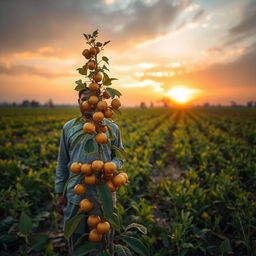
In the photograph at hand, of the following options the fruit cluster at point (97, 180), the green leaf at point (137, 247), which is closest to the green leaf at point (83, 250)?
the fruit cluster at point (97, 180)

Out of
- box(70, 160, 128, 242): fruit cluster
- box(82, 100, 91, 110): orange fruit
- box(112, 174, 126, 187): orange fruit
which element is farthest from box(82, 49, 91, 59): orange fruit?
box(112, 174, 126, 187): orange fruit

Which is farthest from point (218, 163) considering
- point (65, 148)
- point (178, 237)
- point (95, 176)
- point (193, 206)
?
point (95, 176)

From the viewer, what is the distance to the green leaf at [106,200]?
1.24 m

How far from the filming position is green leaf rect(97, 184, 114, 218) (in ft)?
4.06

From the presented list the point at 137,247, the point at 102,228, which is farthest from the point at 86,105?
the point at 137,247

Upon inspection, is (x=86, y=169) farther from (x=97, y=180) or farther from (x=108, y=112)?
(x=108, y=112)

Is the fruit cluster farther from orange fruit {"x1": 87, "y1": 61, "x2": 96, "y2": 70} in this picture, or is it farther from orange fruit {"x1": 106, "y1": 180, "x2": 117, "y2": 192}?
orange fruit {"x1": 87, "y1": 61, "x2": 96, "y2": 70}

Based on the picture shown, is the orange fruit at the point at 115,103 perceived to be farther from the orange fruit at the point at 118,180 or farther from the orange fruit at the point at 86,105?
the orange fruit at the point at 118,180

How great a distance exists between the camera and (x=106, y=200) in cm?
124

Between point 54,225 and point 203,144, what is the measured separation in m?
6.77

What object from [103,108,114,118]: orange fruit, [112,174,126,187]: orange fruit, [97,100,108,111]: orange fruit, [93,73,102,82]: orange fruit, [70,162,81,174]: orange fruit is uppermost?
[93,73,102,82]: orange fruit

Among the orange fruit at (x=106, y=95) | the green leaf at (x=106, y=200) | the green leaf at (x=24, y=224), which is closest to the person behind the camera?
the green leaf at (x=106, y=200)

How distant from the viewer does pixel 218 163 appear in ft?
21.5

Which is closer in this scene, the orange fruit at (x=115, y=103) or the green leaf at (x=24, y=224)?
the orange fruit at (x=115, y=103)
